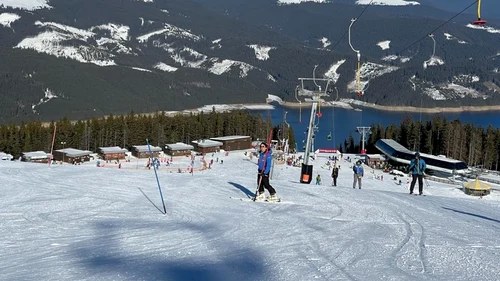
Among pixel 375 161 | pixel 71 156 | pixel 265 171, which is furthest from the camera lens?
pixel 375 161

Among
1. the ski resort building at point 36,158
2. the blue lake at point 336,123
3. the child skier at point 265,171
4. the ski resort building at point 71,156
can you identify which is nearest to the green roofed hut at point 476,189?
the child skier at point 265,171

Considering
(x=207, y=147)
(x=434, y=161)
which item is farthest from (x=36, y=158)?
(x=434, y=161)

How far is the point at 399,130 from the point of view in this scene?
70.6m

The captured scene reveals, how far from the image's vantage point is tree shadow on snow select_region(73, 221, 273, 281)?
18.5 ft

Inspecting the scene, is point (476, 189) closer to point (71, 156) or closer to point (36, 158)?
point (71, 156)

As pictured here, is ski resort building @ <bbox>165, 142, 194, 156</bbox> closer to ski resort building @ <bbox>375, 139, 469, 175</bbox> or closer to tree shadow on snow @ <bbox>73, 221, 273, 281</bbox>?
ski resort building @ <bbox>375, 139, 469, 175</bbox>

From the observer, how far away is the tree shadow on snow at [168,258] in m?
5.63

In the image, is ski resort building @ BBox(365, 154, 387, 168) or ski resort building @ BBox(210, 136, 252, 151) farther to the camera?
ski resort building @ BBox(210, 136, 252, 151)

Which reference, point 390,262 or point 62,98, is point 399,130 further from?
point 62,98

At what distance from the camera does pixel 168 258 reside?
20.4 feet

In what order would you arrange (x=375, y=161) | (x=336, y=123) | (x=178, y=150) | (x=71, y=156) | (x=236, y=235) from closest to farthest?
(x=236, y=235) → (x=71, y=156) → (x=375, y=161) → (x=178, y=150) → (x=336, y=123)

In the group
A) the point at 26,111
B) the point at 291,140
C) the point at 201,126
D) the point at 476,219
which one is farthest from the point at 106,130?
the point at 26,111

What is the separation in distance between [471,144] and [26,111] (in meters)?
108

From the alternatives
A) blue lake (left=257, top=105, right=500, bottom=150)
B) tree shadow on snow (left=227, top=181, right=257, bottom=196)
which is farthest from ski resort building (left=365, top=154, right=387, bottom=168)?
tree shadow on snow (left=227, top=181, right=257, bottom=196)
